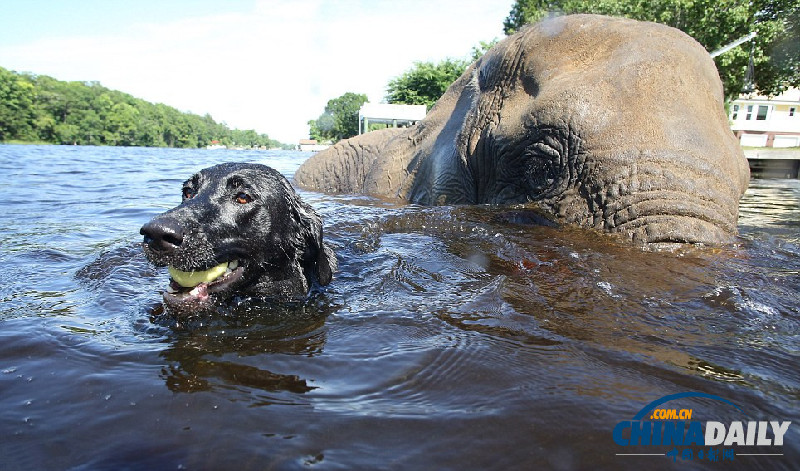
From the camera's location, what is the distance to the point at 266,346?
248 centimetres

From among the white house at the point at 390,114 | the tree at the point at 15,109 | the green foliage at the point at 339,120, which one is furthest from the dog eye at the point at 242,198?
the tree at the point at 15,109

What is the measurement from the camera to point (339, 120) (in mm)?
77625

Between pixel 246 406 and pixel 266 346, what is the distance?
0.62 metres

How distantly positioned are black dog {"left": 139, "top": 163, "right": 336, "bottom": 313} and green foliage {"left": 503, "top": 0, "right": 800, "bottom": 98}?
54.9 ft

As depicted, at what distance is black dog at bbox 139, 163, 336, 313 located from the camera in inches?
111

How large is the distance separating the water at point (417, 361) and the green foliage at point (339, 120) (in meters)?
60.6

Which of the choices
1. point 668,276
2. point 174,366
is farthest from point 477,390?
point 668,276

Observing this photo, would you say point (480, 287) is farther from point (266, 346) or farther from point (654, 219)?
point (654, 219)

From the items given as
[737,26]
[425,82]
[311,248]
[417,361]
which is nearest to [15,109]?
[425,82]

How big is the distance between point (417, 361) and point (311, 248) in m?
1.74

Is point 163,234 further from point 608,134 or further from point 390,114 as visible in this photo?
point 390,114

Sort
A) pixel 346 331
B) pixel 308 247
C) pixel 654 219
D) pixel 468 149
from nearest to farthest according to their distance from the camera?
1. pixel 346 331
2. pixel 308 247
3. pixel 654 219
4. pixel 468 149

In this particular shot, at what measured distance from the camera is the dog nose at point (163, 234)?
271 centimetres

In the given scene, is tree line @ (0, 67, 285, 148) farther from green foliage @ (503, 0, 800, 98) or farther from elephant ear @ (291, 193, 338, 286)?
elephant ear @ (291, 193, 338, 286)
